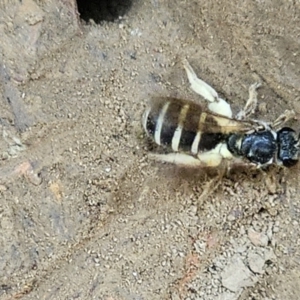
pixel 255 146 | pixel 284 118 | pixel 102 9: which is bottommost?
pixel 255 146

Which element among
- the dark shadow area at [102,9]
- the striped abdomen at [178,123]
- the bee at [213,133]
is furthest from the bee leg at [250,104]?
the dark shadow area at [102,9]

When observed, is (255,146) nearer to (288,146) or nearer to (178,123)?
(288,146)

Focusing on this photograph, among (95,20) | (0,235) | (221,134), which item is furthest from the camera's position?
(95,20)

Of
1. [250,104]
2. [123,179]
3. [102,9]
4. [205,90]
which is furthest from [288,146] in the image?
[102,9]

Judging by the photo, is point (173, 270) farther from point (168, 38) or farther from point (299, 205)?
point (168, 38)

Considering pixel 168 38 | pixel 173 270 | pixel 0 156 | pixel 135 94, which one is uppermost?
pixel 168 38

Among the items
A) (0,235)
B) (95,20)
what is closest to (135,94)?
(95,20)

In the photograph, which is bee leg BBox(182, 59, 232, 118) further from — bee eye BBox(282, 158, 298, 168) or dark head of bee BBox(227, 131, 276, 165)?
bee eye BBox(282, 158, 298, 168)
